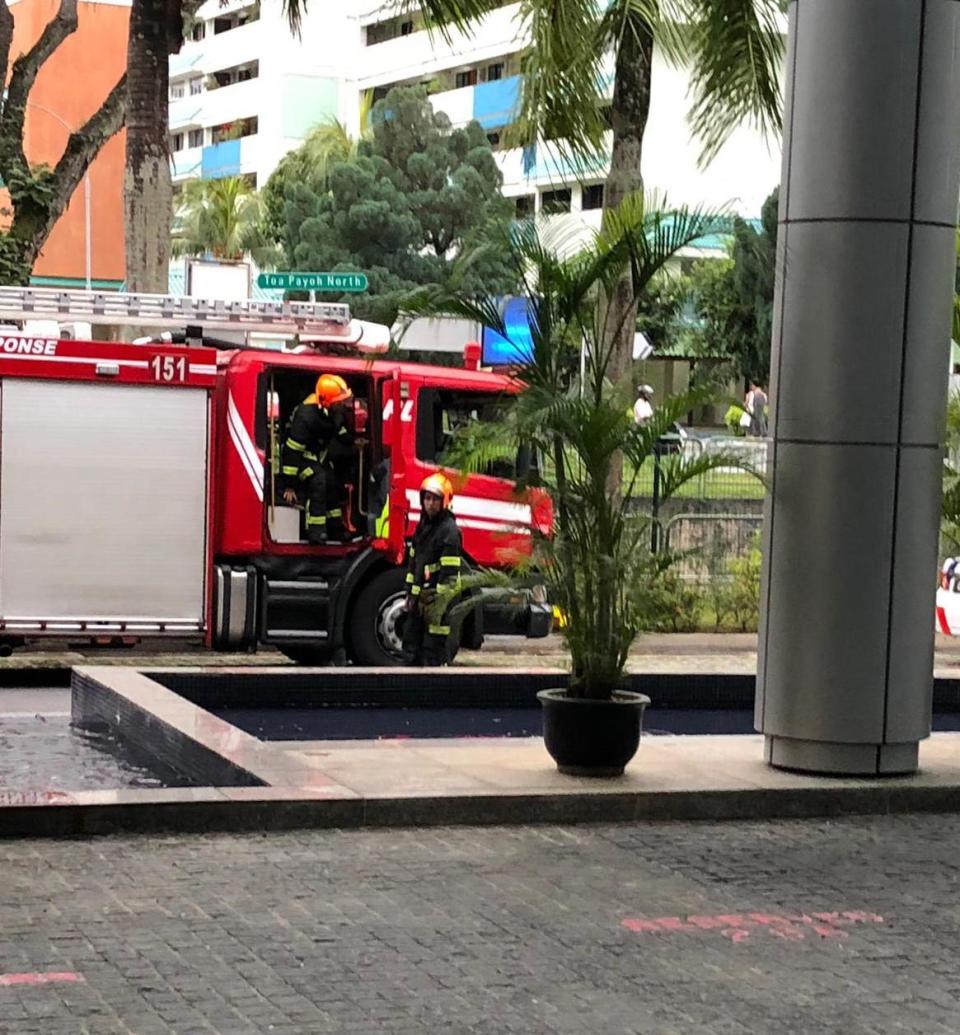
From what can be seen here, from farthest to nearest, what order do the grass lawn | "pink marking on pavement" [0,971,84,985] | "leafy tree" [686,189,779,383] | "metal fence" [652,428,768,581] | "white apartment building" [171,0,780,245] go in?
"white apartment building" [171,0,780,245]
"leafy tree" [686,189,779,383]
the grass lawn
"metal fence" [652,428,768,581]
"pink marking on pavement" [0,971,84,985]

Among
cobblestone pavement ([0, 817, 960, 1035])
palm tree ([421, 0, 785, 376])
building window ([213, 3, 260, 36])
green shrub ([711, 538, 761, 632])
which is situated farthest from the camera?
building window ([213, 3, 260, 36])

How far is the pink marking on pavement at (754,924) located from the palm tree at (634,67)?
12.2 m

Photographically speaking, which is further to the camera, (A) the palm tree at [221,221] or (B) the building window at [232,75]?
(B) the building window at [232,75]

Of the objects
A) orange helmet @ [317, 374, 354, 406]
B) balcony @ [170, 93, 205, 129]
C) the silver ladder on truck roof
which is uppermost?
balcony @ [170, 93, 205, 129]

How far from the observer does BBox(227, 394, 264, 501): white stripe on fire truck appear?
18000 millimetres

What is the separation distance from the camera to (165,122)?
→ 21078 mm

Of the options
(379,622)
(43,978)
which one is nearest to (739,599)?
(379,622)

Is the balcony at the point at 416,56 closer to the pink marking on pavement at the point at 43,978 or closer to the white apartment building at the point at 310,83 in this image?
the white apartment building at the point at 310,83

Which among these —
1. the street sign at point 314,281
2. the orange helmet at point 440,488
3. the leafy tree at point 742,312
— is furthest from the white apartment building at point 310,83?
the orange helmet at point 440,488

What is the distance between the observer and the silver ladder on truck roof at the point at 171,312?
59.1ft

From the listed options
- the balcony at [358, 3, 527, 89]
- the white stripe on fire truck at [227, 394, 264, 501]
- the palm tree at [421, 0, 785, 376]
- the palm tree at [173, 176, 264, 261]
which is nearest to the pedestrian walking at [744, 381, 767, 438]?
the palm tree at [421, 0, 785, 376]

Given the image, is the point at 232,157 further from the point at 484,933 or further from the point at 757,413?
the point at 484,933

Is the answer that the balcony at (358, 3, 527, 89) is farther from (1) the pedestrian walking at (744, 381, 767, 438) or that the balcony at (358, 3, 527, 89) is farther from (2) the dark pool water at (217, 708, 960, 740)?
(2) the dark pool water at (217, 708, 960, 740)

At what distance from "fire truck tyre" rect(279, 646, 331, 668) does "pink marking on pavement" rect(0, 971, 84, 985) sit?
37.6 feet
